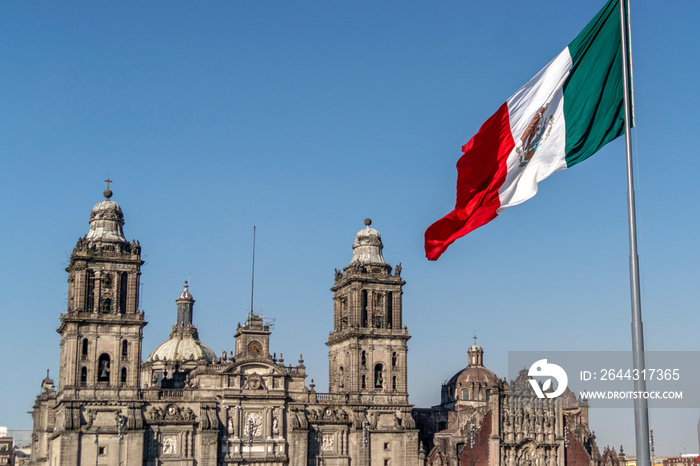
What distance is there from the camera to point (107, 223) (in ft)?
298

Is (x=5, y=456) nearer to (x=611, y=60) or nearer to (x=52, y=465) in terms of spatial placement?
(x=52, y=465)

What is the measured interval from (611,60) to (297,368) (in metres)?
73.2

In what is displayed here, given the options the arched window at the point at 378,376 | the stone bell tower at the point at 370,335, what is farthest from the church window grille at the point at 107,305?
the arched window at the point at 378,376

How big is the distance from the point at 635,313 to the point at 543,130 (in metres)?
5.28

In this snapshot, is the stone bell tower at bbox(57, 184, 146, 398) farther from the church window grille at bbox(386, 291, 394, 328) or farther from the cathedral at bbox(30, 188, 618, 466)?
the church window grille at bbox(386, 291, 394, 328)

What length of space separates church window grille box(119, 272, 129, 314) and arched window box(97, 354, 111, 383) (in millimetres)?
4188

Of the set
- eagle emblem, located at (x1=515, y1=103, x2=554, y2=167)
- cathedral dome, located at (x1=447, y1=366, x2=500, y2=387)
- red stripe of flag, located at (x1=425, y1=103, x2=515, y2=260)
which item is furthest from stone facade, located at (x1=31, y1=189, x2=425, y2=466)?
eagle emblem, located at (x1=515, y1=103, x2=554, y2=167)

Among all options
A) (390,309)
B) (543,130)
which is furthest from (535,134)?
(390,309)

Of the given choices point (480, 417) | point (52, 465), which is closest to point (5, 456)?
point (52, 465)

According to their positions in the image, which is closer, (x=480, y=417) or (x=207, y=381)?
(x=207, y=381)

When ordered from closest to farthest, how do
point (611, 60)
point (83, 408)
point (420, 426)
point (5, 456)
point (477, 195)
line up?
point (611, 60)
point (477, 195)
point (83, 408)
point (420, 426)
point (5, 456)

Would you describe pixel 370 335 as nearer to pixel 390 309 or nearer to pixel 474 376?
pixel 390 309

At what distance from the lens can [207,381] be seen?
295ft

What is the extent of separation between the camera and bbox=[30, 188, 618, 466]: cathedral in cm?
8556
